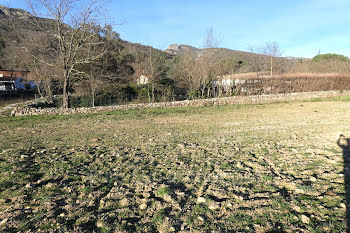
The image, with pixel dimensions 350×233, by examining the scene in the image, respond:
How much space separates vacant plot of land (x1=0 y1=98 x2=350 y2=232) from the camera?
231 cm

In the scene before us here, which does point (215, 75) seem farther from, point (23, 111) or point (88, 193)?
point (88, 193)

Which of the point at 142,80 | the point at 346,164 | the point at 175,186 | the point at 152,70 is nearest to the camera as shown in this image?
the point at 175,186

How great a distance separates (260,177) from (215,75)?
1648cm

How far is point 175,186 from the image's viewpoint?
10.5 ft

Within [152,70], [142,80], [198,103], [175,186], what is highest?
[152,70]

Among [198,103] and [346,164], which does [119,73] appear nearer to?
[198,103]

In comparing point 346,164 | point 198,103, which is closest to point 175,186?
point 346,164

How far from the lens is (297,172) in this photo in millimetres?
3529

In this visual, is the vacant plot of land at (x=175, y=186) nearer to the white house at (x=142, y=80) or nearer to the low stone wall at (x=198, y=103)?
the low stone wall at (x=198, y=103)

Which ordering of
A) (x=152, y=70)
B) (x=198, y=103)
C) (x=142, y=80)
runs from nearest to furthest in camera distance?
(x=198, y=103) < (x=152, y=70) < (x=142, y=80)

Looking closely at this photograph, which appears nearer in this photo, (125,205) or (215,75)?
(125,205)

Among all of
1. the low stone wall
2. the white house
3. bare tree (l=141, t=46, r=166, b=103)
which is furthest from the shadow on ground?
the white house

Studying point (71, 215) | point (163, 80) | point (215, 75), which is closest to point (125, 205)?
point (71, 215)

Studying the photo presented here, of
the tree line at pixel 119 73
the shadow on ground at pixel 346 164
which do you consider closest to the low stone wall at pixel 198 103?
the tree line at pixel 119 73
